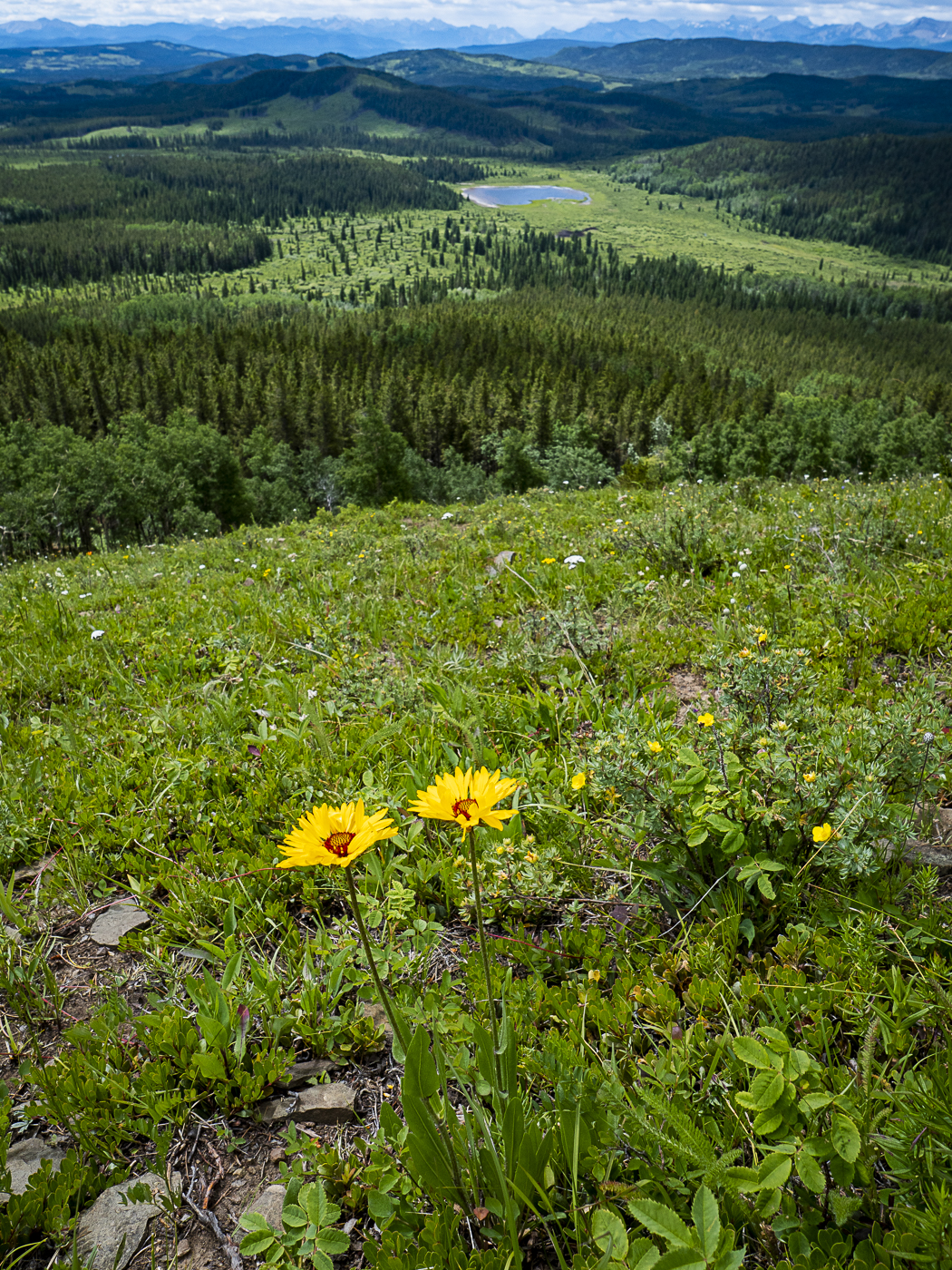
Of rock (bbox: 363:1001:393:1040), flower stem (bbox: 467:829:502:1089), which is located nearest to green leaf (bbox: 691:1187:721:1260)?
flower stem (bbox: 467:829:502:1089)

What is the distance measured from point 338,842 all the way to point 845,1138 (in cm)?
174

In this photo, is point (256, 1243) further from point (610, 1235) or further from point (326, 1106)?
point (610, 1235)

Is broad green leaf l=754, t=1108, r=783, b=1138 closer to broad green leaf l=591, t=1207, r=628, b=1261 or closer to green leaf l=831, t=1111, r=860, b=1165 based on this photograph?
green leaf l=831, t=1111, r=860, b=1165

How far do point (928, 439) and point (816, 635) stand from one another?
312ft

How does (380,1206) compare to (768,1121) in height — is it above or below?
below

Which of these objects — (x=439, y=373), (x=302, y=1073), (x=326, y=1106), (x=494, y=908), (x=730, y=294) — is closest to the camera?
(x=326, y=1106)

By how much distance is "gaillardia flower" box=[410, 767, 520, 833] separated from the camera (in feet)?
6.39

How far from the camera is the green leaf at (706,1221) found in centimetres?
178

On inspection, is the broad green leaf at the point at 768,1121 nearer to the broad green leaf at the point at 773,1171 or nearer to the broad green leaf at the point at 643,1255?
the broad green leaf at the point at 773,1171

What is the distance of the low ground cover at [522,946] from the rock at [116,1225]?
55 mm

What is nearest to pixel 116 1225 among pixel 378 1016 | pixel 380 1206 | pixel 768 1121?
pixel 380 1206

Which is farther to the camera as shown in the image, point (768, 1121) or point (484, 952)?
point (768, 1121)

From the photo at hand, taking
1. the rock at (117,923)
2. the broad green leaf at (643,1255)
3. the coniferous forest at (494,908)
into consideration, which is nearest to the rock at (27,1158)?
the coniferous forest at (494,908)

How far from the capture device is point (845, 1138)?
1957mm
